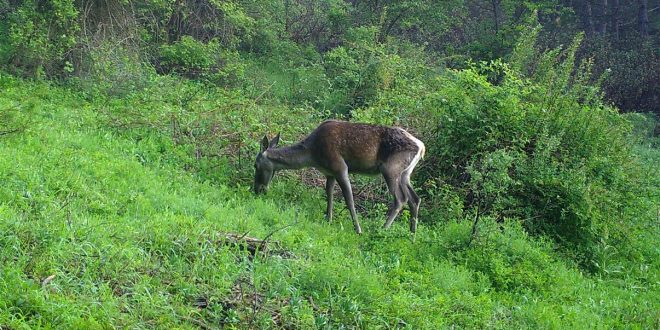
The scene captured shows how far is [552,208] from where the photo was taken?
10828 mm

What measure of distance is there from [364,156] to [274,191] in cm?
157

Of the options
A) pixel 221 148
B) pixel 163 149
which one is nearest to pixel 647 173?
pixel 221 148

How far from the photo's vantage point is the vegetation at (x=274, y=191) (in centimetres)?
659

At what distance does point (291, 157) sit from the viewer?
11.1 metres

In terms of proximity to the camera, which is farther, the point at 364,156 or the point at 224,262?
the point at 364,156

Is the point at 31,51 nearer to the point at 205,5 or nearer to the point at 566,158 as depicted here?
the point at 205,5

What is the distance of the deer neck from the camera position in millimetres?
10969

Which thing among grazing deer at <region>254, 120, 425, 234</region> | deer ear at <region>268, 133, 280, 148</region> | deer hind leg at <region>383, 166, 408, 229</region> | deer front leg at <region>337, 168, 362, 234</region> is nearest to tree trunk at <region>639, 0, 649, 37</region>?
grazing deer at <region>254, 120, 425, 234</region>

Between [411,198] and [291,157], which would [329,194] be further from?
[411,198]

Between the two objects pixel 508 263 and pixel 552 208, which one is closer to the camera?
pixel 508 263

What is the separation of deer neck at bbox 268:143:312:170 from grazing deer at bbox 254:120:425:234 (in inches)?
0.6

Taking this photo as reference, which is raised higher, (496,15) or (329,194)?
(496,15)

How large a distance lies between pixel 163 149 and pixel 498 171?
17.5 feet

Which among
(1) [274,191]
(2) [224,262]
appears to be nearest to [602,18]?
(1) [274,191]
